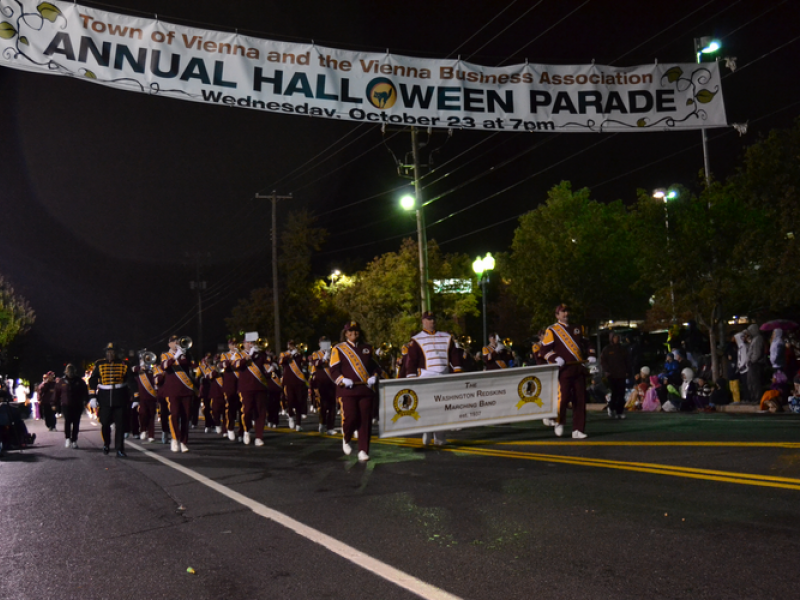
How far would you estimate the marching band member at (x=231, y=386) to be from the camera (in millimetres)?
16062

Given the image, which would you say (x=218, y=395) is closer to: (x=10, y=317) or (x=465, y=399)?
(x=465, y=399)

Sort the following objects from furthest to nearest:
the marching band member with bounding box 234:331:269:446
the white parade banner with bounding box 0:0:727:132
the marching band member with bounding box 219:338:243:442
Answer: the marching band member with bounding box 219:338:243:442
the marching band member with bounding box 234:331:269:446
the white parade banner with bounding box 0:0:727:132

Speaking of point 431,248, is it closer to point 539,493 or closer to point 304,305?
point 304,305

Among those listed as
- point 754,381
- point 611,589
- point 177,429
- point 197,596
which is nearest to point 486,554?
point 611,589

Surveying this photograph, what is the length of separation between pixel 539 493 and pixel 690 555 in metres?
2.55

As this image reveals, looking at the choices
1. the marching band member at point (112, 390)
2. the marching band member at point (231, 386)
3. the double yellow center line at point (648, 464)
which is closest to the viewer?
the double yellow center line at point (648, 464)

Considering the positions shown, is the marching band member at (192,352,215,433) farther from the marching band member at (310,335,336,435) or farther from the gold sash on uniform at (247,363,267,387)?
the gold sash on uniform at (247,363,267,387)

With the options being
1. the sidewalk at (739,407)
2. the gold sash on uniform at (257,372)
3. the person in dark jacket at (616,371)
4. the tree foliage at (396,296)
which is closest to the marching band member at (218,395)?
the gold sash on uniform at (257,372)

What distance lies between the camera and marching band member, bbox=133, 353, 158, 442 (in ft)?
60.7

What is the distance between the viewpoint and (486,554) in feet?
18.1

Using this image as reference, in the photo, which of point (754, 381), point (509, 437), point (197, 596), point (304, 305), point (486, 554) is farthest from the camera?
point (304, 305)

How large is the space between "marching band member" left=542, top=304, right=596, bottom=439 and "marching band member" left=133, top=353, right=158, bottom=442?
926 cm

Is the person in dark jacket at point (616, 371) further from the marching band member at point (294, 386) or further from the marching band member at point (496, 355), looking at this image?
the marching band member at point (294, 386)

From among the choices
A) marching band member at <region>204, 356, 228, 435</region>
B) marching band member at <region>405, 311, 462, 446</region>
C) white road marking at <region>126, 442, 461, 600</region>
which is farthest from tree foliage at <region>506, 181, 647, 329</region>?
white road marking at <region>126, 442, 461, 600</region>
